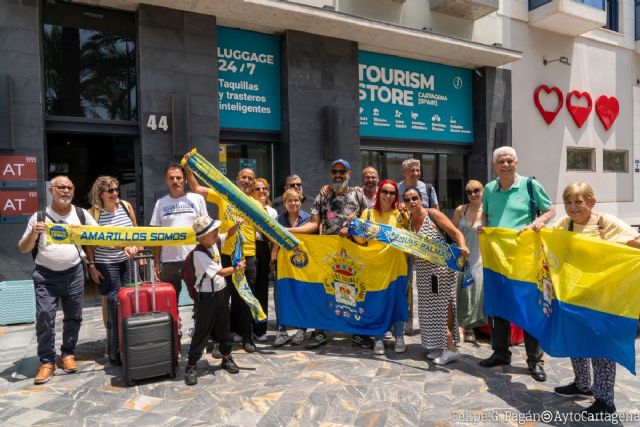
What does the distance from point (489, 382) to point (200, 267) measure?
2.88 metres

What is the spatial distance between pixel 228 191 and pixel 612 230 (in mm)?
3294

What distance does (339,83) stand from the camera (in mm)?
9898

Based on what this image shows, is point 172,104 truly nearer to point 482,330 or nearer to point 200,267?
point 200,267

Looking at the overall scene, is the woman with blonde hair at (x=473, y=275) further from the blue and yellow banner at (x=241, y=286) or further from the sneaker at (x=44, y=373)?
the sneaker at (x=44, y=373)

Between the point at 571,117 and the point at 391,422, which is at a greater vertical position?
the point at 571,117

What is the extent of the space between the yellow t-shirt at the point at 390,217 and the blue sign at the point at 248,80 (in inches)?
196

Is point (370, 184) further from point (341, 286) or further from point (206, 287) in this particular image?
point (206, 287)

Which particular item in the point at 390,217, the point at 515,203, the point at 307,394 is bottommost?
the point at 307,394

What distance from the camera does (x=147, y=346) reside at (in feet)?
13.5

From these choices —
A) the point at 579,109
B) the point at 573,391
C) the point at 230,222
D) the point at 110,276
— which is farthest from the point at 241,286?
the point at 579,109

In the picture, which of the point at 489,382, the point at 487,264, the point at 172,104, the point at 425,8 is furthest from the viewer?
the point at 425,8

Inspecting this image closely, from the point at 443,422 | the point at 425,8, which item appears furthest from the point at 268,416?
the point at 425,8

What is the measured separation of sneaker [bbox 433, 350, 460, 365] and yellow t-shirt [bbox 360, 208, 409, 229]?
1378mm

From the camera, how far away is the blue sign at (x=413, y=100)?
1077 centimetres
